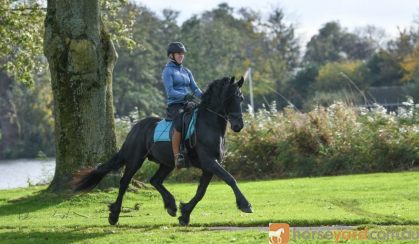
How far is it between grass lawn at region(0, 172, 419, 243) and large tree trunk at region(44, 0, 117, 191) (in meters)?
1.09

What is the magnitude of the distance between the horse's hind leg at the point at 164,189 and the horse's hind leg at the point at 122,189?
0.43 meters

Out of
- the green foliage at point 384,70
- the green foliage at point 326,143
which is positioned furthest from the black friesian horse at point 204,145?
the green foliage at point 384,70

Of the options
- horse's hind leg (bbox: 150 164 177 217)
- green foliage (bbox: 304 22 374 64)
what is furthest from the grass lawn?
green foliage (bbox: 304 22 374 64)

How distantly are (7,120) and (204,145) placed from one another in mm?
66269

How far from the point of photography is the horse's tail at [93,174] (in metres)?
14.7

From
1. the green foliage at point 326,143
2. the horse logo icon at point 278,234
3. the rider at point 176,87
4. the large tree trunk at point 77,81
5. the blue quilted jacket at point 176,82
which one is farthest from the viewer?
the green foliage at point 326,143

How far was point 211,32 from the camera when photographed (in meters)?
88.9

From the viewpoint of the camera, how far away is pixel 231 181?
12.5 metres

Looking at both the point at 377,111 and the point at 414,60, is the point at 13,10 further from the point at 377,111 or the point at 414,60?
the point at 414,60

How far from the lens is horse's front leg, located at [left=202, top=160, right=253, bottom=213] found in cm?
1213

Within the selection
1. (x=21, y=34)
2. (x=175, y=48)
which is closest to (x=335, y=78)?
(x=21, y=34)

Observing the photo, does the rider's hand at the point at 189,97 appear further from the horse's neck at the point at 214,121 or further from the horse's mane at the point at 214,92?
the horse's neck at the point at 214,121

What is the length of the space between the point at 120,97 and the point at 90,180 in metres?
66.6

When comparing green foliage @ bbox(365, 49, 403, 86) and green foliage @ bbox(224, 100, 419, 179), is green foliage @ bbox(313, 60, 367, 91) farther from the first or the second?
green foliage @ bbox(224, 100, 419, 179)
